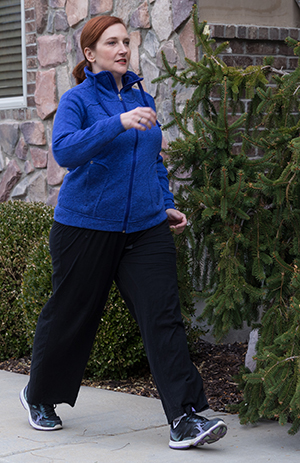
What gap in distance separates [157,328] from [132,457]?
58 cm

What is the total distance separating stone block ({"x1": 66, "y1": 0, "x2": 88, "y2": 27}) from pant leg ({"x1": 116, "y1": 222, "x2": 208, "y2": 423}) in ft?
10.7

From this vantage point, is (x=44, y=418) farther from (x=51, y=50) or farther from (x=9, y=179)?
(x=51, y=50)

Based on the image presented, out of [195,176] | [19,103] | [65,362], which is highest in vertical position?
[19,103]

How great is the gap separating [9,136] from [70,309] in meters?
3.81

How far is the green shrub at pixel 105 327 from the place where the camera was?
4398 millimetres

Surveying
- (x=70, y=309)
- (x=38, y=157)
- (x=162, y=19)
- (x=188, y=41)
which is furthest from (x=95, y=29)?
(x=38, y=157)

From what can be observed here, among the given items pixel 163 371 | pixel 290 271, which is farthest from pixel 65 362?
pixel 290 271

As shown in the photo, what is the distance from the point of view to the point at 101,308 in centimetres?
351

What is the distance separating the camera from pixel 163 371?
10.7ft

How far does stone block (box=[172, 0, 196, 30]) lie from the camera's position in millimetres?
5070

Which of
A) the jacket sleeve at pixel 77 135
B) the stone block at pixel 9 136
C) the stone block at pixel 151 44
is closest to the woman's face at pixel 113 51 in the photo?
the jacket sleeve at pixel 77 135

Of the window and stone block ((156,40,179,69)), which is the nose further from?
the window

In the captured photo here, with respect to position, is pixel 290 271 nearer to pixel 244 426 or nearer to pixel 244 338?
pixel 244 426

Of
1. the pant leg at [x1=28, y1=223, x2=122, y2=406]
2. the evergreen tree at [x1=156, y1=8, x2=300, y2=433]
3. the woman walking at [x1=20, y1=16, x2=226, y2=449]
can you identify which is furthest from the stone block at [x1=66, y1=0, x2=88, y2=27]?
the pant leg at [x1=28, y1=223, x2=122, y2=406]
